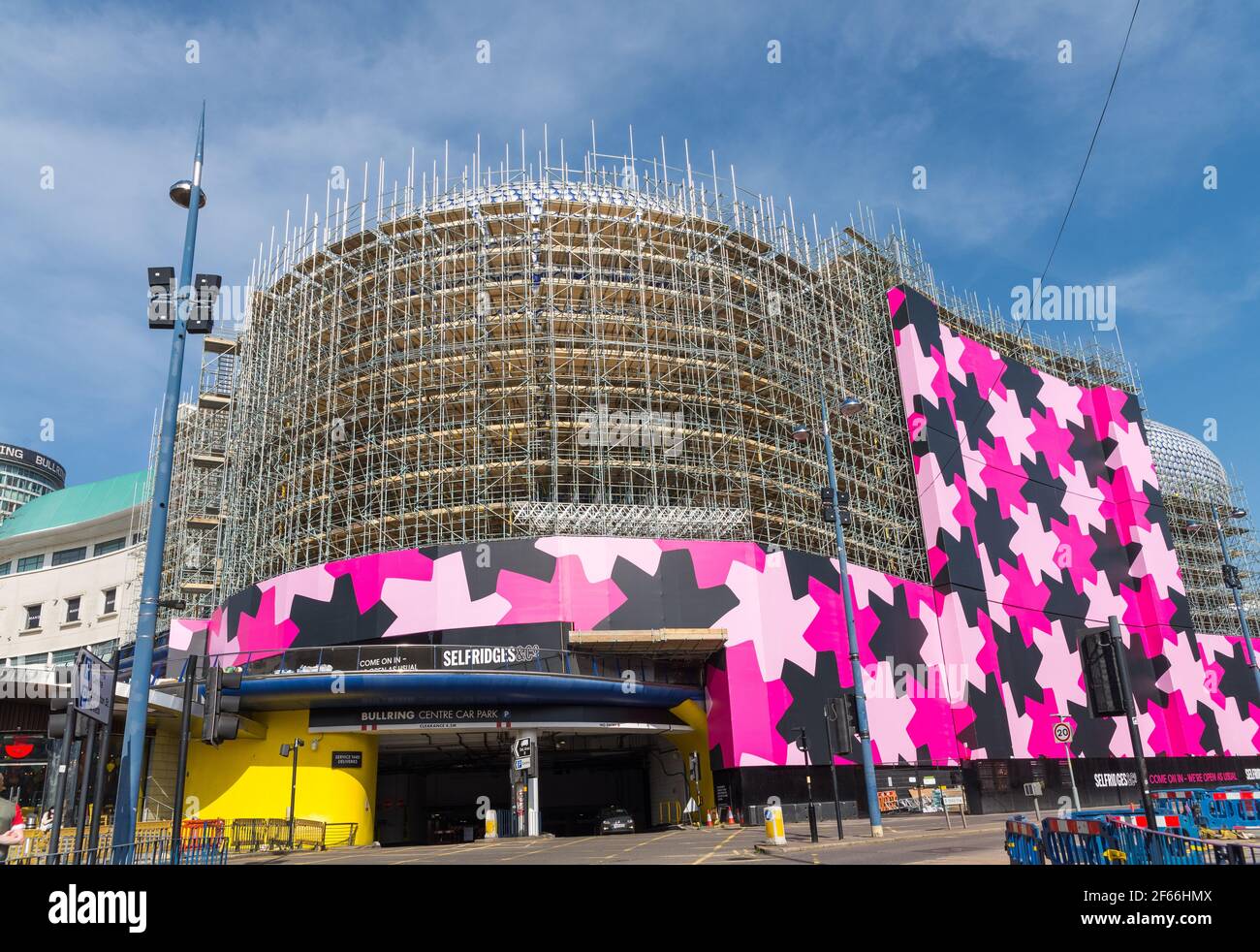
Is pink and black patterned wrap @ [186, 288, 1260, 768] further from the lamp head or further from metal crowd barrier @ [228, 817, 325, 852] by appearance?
the lamp head

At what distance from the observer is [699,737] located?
117ft

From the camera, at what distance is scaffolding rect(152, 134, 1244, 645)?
37.4 meters

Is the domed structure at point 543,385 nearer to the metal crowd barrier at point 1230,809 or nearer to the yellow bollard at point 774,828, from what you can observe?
the yellow bollard at point 774,828

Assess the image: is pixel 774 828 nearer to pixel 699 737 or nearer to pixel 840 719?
pixel 840 719

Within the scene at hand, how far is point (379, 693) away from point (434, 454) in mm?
12114

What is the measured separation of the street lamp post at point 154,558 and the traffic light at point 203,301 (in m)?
0.13

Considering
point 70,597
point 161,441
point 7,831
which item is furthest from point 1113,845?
point 70,597

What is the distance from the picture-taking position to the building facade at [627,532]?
1293 inches

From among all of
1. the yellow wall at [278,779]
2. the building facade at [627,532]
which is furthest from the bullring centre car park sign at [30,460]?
the yellow wall at [278,779]

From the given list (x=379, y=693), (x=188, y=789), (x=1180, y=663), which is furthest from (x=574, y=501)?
(x=1180, y=663)

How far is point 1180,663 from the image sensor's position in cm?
4969

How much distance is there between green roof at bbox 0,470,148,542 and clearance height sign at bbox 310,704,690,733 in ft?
112

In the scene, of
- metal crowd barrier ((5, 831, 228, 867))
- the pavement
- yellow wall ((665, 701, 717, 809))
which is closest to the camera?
metal crowd barrier ((5, 831, 228, 867))

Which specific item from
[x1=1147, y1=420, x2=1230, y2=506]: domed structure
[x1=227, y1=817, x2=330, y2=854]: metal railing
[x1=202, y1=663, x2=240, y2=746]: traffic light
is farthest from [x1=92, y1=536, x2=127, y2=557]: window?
[x1=1147, y1=420, x2=1230, y2=506]: domed structure
